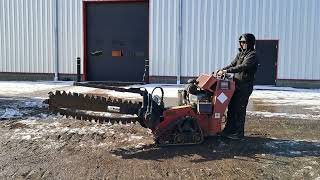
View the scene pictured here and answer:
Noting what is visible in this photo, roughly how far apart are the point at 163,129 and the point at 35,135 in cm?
245

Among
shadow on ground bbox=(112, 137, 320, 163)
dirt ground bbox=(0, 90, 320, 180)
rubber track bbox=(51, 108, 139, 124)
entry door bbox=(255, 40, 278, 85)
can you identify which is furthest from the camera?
entry door bbox=(255, 40, 278, 85)

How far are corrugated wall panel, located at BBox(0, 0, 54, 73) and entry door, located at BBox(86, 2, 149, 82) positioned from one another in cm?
180

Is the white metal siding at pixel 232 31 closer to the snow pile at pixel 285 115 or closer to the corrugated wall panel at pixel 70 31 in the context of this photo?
→ the corrugated wall panel at pixel 70 31

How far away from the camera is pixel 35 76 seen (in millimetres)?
17688

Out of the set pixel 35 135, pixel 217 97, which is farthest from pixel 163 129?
pixel 35 135

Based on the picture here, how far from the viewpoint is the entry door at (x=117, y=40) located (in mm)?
16844

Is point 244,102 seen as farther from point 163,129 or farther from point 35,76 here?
point 35,76

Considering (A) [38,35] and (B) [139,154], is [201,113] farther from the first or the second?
(A) [38,35]

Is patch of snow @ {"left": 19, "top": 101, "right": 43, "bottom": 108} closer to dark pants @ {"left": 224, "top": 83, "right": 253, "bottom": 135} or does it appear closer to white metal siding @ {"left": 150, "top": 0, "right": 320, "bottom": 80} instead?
dark pants @ {"left": 224, "top": 83, "right": 253, "bottom": 135}

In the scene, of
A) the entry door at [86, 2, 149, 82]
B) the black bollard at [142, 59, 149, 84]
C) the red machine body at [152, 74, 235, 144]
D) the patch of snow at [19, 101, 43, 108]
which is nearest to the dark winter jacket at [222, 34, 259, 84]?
the red machine body at [152, 74, 235, 144]

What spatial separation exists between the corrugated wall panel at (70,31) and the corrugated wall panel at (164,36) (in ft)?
10.3

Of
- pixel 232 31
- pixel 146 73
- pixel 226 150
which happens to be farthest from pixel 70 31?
pixel 226 150

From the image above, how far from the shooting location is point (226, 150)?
255 inches

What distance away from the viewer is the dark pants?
6.98m
